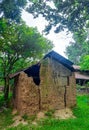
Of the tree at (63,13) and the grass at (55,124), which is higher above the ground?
the tree at (63,13)

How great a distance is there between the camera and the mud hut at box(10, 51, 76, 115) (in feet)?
55.3

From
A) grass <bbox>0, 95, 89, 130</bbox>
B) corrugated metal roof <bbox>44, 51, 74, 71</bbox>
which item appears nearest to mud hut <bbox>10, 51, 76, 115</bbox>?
corrugated metal roof <bbox>44, 51, 74, 71</bbox>

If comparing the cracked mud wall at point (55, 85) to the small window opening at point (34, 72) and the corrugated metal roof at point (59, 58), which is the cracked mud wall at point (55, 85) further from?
the small window opening at point (34, 72)

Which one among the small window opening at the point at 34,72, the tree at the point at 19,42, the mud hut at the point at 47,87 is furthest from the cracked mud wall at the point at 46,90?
the tree at the point at 19,42

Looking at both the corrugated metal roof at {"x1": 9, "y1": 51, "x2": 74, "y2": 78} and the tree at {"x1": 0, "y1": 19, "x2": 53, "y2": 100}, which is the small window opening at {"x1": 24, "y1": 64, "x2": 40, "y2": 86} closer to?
the corrugated metal roof at {"x1": 9, "y1": 51, "x2": 74, "y2": 78}

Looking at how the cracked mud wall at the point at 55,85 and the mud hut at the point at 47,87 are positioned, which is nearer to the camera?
the mud hut at the point at 47,87

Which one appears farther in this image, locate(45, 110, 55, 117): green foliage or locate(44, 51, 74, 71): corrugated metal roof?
locate(44, 51, 74, 71): corrugated metal roof

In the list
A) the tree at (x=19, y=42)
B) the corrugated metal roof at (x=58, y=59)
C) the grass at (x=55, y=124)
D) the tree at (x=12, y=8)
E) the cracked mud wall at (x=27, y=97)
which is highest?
the tree at (x=12, y=8)

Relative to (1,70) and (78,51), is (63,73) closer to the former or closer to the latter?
(1,70)

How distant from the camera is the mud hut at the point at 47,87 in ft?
55.3

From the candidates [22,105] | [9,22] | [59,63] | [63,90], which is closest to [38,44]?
[9,22]

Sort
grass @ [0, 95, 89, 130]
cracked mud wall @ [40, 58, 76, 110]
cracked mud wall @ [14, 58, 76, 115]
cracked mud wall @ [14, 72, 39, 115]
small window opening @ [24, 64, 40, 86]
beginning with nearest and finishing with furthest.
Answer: grass @ [0, 95, 89, 130] < cracked mud wall @ [14, 72, 39, 115] < cracked mud wall @ [14, 58, 76, 115] < cracked mud wall @ [40, 58, 76, 110] < small window opening @ [24, 64, 40, 86]

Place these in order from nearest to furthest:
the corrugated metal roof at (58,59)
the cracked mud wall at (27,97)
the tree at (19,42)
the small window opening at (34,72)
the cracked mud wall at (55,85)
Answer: the cracked mud wall at (27,97) → the cracked mud wall at (55,85) → the corrugated metal roof at (58,59) → the small window opening at (34,72) → the tree at (19,42)

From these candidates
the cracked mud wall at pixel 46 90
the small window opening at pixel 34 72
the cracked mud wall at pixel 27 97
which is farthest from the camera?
the small window opening at pixel 34 72
